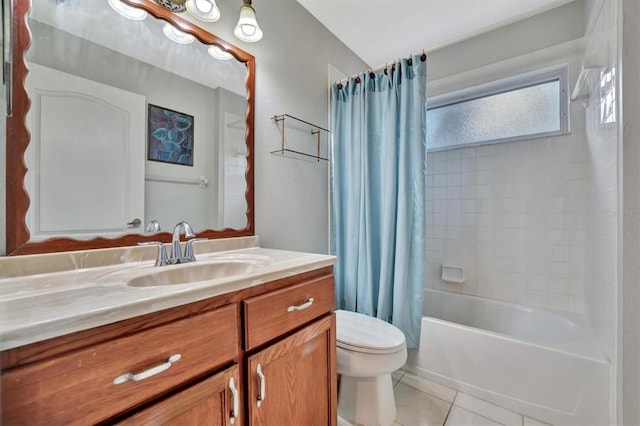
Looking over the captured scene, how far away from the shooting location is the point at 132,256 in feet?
3.25

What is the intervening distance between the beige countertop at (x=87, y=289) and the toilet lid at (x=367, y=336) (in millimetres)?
499

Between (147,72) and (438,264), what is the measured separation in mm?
2338

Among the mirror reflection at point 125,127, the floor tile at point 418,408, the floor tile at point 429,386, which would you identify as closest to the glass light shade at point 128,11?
the mirror reflection at point 125,127

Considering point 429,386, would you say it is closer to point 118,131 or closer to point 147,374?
point 147,374

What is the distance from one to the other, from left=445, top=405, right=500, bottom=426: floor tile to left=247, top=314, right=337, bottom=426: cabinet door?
0.71 m

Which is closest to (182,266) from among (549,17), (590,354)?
(590,354)

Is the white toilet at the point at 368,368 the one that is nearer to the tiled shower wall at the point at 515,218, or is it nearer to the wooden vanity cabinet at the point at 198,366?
the wooden vanity cabinet at the point at 198,366

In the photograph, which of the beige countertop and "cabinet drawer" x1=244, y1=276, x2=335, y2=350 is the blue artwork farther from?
"cabinet drawer" x1=244, y1=276, x2=335, y2=350

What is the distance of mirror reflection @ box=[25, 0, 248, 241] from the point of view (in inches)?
33.2

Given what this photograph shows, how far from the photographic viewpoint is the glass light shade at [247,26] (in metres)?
1.25

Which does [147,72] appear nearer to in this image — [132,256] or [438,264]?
[132,256]

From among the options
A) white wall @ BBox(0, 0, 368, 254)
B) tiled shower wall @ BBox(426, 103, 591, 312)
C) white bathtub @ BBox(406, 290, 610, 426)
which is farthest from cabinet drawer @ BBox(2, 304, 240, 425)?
tiled shower wall @ BBox(426, 103, 591, 312)

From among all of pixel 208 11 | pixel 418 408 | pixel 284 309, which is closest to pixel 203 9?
pixel 208 11

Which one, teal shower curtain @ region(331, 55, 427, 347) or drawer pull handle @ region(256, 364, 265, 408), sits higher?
teal shower curtain @ region(331, 55, 427, 347)
